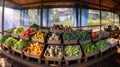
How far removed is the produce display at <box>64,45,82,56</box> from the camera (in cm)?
443

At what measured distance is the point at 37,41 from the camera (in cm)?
491

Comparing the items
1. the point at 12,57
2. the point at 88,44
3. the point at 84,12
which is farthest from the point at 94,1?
the point at 12,57

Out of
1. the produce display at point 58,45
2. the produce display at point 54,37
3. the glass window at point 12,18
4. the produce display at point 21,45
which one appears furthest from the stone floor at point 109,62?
the glass window at point 12,18

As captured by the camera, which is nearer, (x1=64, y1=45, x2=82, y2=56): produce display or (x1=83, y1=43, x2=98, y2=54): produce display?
(x1=64, y1=45, x2=82, y2=56): produce display

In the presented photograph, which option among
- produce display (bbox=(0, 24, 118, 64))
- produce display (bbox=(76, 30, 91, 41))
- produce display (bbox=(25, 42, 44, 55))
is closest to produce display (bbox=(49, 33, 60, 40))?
produce display (bbox=(0, 24, 118, 64))

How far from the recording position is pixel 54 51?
446cm

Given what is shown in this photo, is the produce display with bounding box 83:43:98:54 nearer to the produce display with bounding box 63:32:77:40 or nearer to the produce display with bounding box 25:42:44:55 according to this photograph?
the produce display with bounding box 63:32:77:40

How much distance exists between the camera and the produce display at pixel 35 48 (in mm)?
4656

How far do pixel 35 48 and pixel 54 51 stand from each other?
587 mm

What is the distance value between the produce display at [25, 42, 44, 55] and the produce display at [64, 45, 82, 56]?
0.69 m

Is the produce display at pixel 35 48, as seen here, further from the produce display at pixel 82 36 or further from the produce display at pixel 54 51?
the produce display at pixel 82 36

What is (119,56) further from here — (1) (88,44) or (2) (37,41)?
(2) (37,41)

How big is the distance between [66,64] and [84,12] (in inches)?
405

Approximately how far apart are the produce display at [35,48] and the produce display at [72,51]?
690mm
